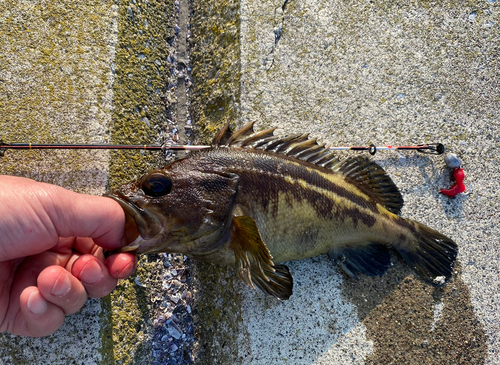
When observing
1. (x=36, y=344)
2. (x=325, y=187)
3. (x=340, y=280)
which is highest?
(x=325, y=187)

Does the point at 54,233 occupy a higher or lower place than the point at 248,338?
higher

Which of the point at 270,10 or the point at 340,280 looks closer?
the point at 340,280

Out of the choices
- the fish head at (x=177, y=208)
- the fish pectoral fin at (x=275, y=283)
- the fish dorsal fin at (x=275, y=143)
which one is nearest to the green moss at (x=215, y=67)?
the fish dorsal fin at (x=275, y=143)

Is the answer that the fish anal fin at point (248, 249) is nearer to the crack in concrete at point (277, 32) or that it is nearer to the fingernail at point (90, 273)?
the fingernail at point (90, 273)

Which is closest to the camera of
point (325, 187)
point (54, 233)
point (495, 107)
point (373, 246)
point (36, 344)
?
point (54, 233)

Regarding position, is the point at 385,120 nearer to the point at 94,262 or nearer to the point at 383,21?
the point at 383,21

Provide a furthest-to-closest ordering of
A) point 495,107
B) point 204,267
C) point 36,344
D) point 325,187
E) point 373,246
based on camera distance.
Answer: point 495,107
point 204,267
point 373,246
point 325,187
point 36,344

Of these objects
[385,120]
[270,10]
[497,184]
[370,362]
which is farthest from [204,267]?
[497,184]
